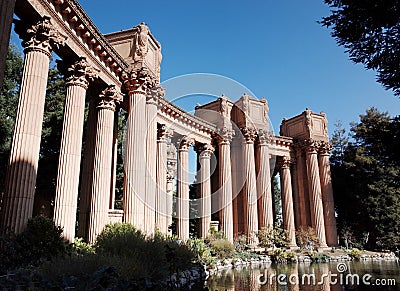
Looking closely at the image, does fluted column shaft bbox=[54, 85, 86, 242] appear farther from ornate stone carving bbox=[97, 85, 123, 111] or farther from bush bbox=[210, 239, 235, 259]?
bush bbox=[210, 239, 235, 259]

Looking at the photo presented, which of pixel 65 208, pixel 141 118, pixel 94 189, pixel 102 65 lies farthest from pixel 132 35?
pixel 65 208

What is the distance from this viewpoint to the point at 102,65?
58.5 feet

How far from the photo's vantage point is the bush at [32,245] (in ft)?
33.6

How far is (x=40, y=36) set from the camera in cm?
1320

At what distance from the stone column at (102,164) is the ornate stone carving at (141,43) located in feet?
8.40

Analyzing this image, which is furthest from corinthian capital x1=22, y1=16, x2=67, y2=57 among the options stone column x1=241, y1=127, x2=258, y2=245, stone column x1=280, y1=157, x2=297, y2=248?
stone column x1=280, y1=157, x2=297, y2=248

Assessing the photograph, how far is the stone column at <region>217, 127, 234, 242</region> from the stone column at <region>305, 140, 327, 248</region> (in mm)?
10738

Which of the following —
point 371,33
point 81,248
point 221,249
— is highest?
point 371,33

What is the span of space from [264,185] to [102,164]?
795 inches

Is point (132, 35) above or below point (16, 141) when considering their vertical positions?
above

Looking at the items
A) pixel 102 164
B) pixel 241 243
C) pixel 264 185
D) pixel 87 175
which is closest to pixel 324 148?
pixel 264 185

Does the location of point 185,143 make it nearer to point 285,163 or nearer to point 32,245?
point 285,163

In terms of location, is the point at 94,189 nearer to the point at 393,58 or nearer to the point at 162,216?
the point at 162,216

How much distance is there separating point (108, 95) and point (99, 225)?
7.29 meters
